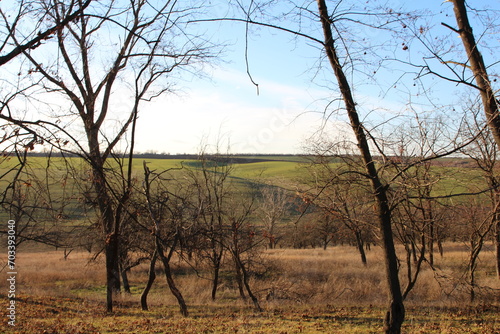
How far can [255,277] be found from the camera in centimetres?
1648

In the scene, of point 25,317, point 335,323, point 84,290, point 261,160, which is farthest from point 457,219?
point 261,160

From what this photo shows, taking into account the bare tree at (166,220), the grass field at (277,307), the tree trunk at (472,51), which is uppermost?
the tree trunk at (472,51)

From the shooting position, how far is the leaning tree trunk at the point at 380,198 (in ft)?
14.2

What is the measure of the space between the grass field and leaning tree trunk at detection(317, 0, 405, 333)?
124 inches

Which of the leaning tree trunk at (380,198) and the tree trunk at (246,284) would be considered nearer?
the leaning tree trunk at (380,198)

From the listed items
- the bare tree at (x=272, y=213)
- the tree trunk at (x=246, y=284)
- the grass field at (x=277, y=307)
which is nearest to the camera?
the grass field at (x=277, y=307)

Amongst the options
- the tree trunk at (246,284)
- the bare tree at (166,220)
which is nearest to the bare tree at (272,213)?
the tree trunk at (246,284)

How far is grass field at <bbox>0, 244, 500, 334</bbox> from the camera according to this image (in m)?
7.36

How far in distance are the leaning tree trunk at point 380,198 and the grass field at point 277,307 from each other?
316cm

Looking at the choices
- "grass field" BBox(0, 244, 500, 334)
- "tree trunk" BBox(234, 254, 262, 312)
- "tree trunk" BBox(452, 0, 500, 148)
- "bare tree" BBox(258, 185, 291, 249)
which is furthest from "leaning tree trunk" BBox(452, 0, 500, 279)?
"bare tree" BBox(258, 185, 291, 249)

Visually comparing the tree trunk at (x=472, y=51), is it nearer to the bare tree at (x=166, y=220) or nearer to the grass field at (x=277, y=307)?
the bare tree at (x=166, y=220)

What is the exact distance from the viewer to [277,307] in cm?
1124

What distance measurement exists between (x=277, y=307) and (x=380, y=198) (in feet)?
25.8

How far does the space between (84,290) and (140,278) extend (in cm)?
418
